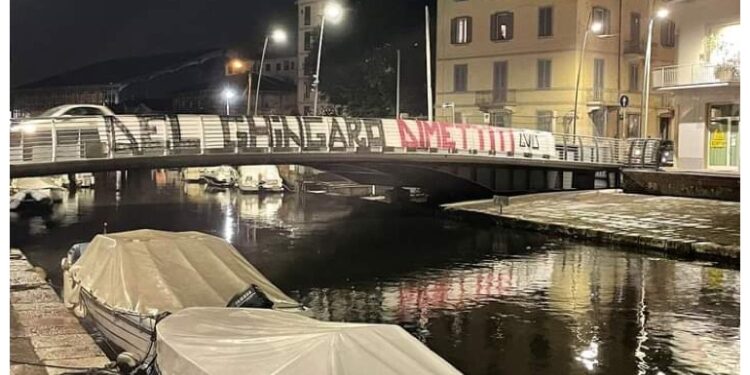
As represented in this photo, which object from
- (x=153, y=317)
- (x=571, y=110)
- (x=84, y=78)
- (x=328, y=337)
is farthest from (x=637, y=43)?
(x=84, y=78)

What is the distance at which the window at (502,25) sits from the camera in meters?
36.1

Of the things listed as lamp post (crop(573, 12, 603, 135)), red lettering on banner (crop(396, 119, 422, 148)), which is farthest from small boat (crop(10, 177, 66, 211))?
lamp post (crop(573, 12, 603, 135))

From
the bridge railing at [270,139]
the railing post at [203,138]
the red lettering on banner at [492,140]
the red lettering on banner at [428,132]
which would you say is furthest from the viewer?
the red lettering on banner at [492,140]

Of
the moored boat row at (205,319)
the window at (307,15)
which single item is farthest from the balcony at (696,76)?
the window at (307,15)

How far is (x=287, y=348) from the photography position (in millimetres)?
5266

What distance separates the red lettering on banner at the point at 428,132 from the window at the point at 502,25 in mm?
12507

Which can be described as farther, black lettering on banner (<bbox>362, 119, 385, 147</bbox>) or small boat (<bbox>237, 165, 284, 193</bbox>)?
small boat (<bbox>237, 165, 284, 193</bbox>)

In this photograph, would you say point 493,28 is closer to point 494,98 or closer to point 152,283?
point 494,98

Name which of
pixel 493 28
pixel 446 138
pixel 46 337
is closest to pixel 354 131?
pixel 446 138

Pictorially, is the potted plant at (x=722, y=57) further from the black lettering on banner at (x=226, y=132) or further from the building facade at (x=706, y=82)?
the black lettering on banner at (x=226, y=132)

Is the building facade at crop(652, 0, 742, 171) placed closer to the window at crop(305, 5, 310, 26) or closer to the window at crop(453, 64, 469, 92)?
the window at crop(453, 64, 469, 92)

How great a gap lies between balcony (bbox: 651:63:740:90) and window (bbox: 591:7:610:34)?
26.6 feet

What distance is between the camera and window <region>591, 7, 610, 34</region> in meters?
34.3

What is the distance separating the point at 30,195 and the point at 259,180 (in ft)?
38.5
